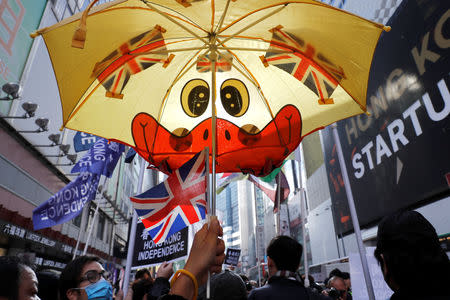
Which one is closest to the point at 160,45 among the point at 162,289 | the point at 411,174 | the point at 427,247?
the point at 162,289

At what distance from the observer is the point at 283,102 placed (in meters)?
3.81

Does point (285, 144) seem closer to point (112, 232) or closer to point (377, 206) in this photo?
point (377, 206)

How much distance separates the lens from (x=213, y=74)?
2676 millimetres

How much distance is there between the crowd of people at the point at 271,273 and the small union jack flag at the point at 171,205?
76 centimetres

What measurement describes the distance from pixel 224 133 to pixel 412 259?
2932 millimetres

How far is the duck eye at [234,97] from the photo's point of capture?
12.9 feet

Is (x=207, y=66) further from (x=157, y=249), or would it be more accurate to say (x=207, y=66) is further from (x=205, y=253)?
(x=205, y=253)

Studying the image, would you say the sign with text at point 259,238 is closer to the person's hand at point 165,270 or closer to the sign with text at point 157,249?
the sign with text at point 157,249

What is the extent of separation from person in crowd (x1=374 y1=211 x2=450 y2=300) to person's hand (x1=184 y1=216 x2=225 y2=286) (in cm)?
76

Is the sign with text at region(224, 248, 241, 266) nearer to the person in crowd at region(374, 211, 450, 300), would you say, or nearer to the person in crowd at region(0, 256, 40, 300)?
the person in crowd at region(0, 256, 40, 300)

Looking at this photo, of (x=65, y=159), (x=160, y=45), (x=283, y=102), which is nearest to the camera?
(x=160, y=45)

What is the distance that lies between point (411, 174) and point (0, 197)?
13722 mm

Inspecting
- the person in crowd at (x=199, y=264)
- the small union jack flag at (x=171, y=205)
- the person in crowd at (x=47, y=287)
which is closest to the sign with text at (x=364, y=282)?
the small union jack flag at (x=171, y=205)

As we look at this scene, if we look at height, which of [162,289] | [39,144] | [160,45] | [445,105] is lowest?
[162,289]
